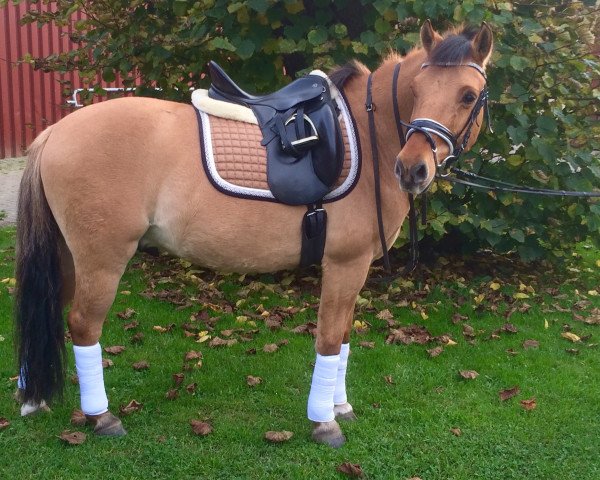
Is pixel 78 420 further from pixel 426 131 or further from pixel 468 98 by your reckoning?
pixel 468 98

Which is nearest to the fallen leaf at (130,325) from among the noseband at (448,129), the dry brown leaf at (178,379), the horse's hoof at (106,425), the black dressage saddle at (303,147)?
the dry brown leaf at (178,379)

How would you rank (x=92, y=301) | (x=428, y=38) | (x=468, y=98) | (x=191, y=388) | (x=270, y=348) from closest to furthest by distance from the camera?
(x=468, y=98) < (x=428, y=38) < (x=92, y=301) < (x=191, y=388) < (x=270, y=348)

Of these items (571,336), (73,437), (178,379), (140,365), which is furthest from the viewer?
(571,336)

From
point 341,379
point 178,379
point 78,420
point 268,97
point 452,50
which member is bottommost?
point 178,379

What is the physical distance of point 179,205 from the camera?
3.07 m

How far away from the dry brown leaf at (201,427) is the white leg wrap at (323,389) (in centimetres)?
62

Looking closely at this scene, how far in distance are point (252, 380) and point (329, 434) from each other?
0.92 meters

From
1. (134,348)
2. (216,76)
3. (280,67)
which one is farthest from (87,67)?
(216,76)

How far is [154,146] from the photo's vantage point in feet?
10.0

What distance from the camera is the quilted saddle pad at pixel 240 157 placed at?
10.1ft

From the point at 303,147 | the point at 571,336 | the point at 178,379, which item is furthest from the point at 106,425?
the point at 571,336

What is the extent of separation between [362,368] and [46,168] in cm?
271

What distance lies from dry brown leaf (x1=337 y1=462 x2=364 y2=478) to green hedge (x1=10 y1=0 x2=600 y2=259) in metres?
2.75

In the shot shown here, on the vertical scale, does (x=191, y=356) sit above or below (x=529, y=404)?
below
